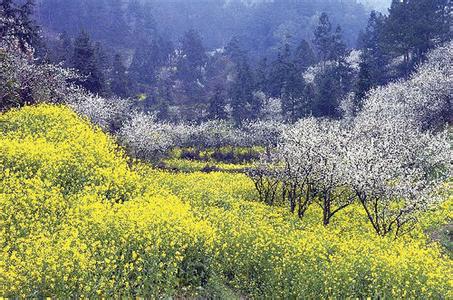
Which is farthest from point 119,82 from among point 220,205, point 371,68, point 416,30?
point 220,205

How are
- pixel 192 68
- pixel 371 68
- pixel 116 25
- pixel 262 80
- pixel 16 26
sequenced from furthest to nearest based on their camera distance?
pixel 116 25 → pixel 192 68 → pixel 262 80 → pixel 371 68 → pixel 16 26

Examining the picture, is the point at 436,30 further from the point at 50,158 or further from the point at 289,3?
the point at 289,3

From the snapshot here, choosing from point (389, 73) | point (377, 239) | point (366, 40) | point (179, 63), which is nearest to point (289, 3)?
point (179, 63)

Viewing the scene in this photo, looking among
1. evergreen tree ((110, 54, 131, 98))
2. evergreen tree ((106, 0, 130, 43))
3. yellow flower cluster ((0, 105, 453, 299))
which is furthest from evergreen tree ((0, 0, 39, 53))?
evergreen tree ((106, 0, 130, 43))

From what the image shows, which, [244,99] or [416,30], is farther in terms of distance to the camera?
[244,99]

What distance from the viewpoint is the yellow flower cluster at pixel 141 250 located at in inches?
356

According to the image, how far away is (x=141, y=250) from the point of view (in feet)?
36.7

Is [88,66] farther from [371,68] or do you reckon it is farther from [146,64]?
[146,64]

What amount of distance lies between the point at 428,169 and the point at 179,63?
294 feet

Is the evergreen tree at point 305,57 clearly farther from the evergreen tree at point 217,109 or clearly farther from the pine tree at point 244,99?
the evergreen tree at point 217,109

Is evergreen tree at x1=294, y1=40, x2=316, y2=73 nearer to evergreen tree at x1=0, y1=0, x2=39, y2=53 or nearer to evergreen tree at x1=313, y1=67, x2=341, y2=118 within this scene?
evergreen tree at x1=313, y1=67, x2=341, y2=118

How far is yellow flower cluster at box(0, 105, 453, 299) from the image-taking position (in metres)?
9.04

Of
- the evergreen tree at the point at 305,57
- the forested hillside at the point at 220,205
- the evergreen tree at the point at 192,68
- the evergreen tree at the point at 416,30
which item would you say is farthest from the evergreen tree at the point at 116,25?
the evergreen tree at the point at 416,30

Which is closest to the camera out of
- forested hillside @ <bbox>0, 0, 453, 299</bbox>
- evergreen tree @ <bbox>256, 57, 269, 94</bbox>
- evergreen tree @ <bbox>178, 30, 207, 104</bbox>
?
forested hillside @ <bbox>0, 0, 453, 299</bbox>
